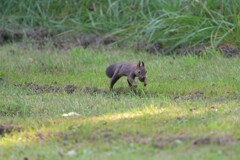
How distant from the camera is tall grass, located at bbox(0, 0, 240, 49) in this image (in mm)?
11688

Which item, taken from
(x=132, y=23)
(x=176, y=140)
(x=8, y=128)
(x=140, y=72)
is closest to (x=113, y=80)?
(x=140, y=72)

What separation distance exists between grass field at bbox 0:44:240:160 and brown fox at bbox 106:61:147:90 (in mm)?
185

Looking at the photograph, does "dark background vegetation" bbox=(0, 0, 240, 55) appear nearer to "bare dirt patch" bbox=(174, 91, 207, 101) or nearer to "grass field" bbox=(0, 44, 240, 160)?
"grass field" bbox=(0, 44, 240, 160)

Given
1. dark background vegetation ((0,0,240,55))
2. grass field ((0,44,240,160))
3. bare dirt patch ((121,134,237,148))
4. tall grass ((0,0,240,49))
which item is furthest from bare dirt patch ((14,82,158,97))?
tall grass ((0,0,240,49))

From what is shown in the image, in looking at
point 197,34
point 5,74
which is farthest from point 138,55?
point 5,74

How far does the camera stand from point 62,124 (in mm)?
6996

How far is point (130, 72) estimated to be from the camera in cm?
865

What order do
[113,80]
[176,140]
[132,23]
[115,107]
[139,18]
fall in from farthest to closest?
[139,18] < [132,23] < [113,80] < [115,107] < [176,140]

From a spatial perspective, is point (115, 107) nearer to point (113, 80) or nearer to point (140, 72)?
point (140, 72)

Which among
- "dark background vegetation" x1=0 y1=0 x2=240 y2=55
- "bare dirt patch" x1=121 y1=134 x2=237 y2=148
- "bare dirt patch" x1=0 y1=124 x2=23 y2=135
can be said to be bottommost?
"dark background vegetation" x1=0 y1=0 x2=240 y2=55

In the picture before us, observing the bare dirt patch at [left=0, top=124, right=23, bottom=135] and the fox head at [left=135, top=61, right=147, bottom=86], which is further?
the fox head at [left=135, top=61, right=147, bottom=86]

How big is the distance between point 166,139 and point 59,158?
952 millimetres

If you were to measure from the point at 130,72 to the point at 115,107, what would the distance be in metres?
0.88

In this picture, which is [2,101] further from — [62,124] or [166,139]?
[166,139]
